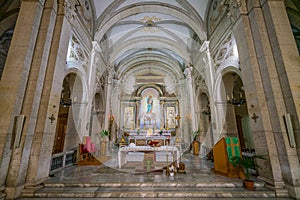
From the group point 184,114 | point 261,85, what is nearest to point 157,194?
point 261,85

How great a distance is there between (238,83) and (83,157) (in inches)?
364

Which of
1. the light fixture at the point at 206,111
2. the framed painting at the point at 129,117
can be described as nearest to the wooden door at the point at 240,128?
the light fixture at the point at 206,111

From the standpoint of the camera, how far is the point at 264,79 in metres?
3.84

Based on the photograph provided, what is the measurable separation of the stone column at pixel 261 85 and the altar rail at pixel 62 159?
6232 millimetres

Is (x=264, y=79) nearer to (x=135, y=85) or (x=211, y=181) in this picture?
(x=211, y=181)

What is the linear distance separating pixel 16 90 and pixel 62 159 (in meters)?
3.26

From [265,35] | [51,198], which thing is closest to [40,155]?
[51,198]

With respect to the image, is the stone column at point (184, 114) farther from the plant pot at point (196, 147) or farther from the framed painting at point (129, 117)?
the framed painting at point (129, 117)

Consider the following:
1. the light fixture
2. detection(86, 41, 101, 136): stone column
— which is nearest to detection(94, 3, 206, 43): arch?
detection(86, 41, 101, 136): stone column

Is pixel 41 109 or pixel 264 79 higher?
pixel 264 79

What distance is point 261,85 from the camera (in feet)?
12.8

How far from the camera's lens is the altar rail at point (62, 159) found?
4.87 meters

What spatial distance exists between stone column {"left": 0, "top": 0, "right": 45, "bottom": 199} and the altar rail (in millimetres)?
1662

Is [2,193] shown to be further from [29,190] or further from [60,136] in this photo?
[60,136]
